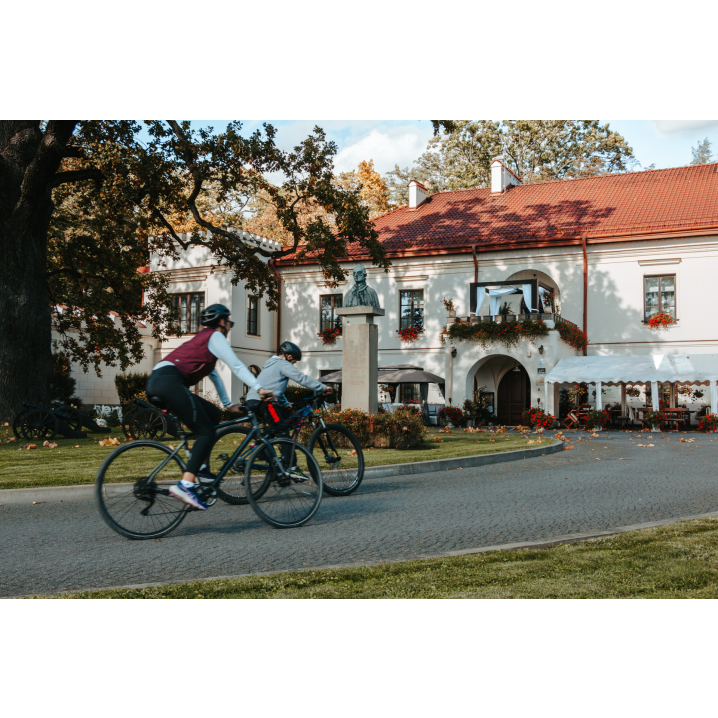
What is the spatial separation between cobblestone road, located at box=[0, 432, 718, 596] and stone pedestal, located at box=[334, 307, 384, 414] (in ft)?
14.0

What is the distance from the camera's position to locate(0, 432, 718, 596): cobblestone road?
5543 millimetres

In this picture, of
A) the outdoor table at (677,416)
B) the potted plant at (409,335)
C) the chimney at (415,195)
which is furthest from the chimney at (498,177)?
the outdoor table at (677,416)

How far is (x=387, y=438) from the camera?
15219 millimetres

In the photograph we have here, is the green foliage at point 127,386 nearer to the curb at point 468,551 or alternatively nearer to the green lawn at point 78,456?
the green lawn at point 78,456

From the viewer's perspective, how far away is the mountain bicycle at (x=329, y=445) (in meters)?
8.17

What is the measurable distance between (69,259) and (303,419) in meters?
17.2

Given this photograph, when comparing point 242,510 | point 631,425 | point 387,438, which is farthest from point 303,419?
point 631,425

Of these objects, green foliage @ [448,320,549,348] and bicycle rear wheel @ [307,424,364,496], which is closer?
bicycle rear wheel @ [307,424,364,496]

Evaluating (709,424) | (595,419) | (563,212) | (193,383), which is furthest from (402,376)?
(193,383)

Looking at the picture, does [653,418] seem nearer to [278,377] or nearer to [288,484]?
[278,377]

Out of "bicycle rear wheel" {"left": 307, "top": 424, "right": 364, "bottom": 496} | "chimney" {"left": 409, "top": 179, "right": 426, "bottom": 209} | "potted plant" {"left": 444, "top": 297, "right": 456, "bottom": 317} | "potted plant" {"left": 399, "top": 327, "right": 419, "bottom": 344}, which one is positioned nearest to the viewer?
"bicycle rear wheel" {"left": 307, "top": 424, "right": 364, "bottom": 496}

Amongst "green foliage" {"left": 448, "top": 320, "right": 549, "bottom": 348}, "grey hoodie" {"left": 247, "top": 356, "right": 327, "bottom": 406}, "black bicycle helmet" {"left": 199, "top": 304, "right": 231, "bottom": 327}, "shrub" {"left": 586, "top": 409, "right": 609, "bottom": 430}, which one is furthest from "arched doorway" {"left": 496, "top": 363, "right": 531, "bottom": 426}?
"black bicycle helmet" {"left": 199, "top": 304, "right": 231, "bottom": 327}

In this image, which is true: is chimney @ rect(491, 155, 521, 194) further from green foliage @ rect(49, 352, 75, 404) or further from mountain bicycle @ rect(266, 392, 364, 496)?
mountain bicycle @ rect(266, 392, 364, 496)

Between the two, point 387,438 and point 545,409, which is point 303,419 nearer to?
point 387,438
